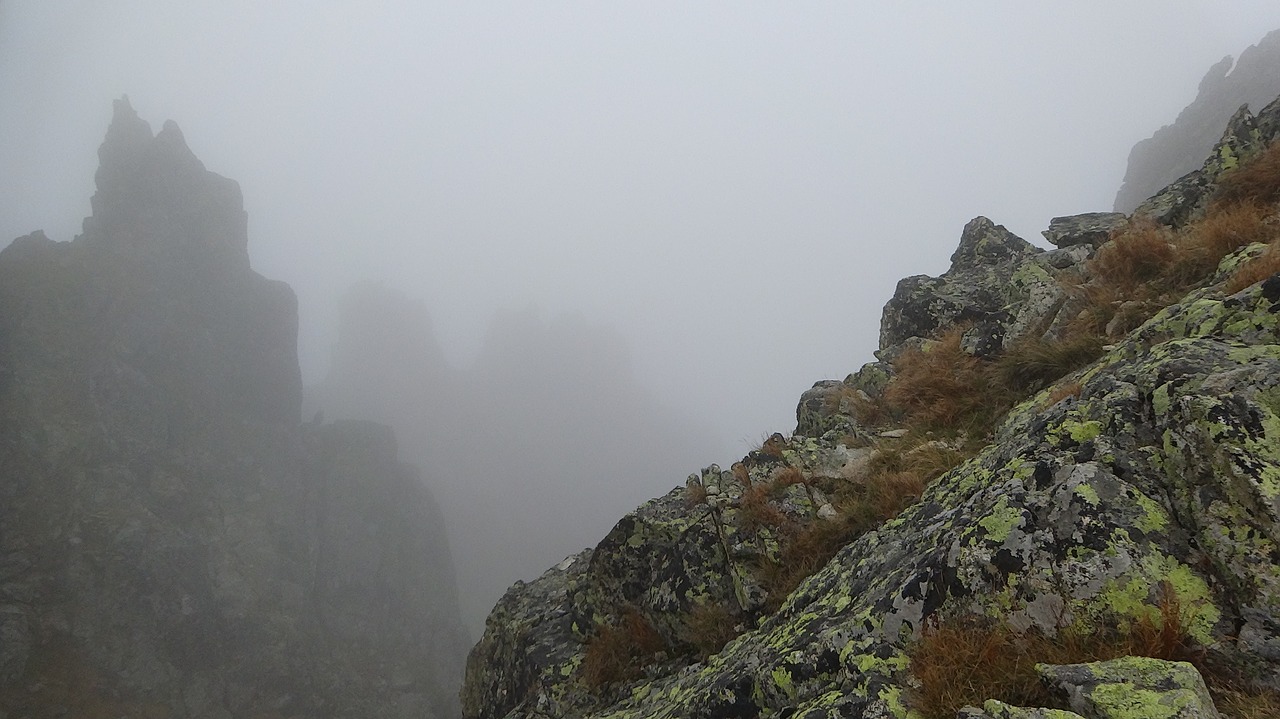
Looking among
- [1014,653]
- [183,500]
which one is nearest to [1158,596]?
[1014,653]

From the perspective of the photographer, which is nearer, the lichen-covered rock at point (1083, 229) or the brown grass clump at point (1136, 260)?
the brown grass clump at point (1136, 260)

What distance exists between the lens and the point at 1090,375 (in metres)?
6.55

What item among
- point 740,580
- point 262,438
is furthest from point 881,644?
point 262,438

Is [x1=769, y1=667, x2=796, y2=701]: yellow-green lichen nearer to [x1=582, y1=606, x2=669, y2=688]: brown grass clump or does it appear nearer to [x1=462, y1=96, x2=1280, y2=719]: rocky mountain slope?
[x1=462, y1=96, x2=1280, y2=719]: rocky mountain slope

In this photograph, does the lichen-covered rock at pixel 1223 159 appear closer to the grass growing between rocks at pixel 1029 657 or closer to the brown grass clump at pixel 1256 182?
the brown grass clump at pixel 1256 182

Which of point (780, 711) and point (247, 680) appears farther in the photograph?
point (247, 680)

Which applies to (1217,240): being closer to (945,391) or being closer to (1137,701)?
(945,391)

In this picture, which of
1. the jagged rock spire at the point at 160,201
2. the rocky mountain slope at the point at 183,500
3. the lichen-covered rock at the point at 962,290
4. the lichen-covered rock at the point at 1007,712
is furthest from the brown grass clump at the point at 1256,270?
the jagged rock spire at the point at 160,201

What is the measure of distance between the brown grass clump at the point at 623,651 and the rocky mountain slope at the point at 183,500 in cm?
8223

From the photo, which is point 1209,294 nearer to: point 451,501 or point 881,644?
point 881,644

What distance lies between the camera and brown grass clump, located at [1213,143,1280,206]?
8.82 metres

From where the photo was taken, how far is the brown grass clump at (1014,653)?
3500 mm

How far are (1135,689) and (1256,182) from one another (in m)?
10.5

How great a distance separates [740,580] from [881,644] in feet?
13.0
